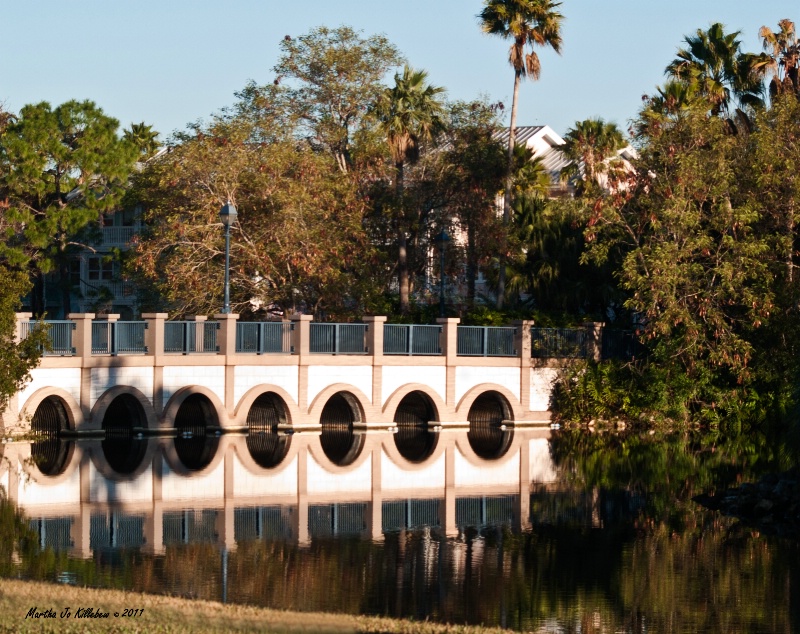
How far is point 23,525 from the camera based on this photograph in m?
24.0

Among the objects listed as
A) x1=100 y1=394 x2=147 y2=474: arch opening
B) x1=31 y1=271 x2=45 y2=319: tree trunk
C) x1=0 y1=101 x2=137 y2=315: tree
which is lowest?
x1=100 y1=394 x2=147 y2=474: arch opening

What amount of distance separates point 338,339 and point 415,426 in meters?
4.98

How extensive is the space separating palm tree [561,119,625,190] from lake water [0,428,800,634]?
34.4 feet

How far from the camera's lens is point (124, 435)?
41.1 metres

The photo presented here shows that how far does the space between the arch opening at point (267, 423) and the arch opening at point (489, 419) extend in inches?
233

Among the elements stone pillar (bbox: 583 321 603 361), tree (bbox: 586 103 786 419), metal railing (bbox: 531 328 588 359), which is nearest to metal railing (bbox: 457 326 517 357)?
metal railing (bbox: 531 328 588 359)

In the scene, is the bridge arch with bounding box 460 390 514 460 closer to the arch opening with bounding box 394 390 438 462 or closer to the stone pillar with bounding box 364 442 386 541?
the arch opening with bounding box 394 390 438 462

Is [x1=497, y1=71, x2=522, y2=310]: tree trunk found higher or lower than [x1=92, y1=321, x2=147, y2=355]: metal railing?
higher

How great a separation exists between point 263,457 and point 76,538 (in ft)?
43.8

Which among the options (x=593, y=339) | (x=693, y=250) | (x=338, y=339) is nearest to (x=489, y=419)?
(x=593, y=339)

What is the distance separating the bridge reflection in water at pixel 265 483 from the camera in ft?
80.1

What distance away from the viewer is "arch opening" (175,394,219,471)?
117ft

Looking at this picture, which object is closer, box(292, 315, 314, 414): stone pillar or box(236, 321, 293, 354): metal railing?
box(236, 321, 293, 354): metal railing

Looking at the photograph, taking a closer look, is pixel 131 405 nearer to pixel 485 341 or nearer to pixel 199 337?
pixel 199 337
